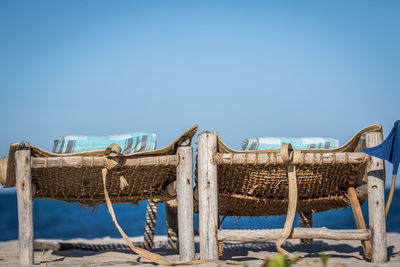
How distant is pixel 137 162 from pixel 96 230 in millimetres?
22042

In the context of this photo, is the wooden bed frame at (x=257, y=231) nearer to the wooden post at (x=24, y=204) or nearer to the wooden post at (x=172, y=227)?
the wooden post at (x=24, y=204)

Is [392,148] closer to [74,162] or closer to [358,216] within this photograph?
[358,216]

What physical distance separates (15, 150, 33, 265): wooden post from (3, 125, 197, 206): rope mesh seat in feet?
0.22

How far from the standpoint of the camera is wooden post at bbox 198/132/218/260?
4176 mm

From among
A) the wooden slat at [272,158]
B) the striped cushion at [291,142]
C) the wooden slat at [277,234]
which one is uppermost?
the striped cushion at [291,142]

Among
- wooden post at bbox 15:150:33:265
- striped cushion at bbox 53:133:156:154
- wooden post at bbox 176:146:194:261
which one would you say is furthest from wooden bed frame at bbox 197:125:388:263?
wooden post at bbox 15:150:33:265

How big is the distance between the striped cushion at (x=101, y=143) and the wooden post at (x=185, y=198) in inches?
12.0

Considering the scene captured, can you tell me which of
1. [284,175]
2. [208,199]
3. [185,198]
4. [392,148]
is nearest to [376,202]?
[392,148]

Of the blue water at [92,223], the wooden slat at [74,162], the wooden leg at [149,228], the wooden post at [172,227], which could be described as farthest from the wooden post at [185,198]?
the blue water at [92,223]

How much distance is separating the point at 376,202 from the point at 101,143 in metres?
2.37

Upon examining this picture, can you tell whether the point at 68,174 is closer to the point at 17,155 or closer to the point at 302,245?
the point at 17,155

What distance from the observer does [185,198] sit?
4.29m

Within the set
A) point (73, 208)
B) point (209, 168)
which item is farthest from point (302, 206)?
point (73, 208)

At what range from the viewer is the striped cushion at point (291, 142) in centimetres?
439
